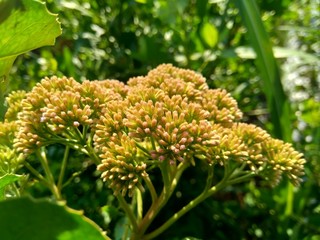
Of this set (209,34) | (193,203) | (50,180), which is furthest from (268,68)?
(50,180)

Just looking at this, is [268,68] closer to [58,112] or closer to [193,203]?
[193,203]

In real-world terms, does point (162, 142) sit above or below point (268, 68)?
below

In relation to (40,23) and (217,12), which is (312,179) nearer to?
(217,12)

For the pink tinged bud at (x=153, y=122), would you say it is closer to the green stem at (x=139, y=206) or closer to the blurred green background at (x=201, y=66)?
the green stem at (x=139, y=206)

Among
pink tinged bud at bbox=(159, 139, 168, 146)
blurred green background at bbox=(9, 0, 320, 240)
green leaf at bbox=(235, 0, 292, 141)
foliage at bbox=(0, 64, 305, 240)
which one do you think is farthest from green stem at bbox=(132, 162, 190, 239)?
green leaf at bbox=(235, 0, 292, 141)

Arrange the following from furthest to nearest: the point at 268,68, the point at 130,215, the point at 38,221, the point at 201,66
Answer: the point at 201,66 < the point at 268,68 < the point at 130,215 < the point at 38,221

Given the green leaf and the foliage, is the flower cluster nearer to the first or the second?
the foliage

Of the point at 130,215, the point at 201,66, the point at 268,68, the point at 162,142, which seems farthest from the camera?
the point at 201,66
